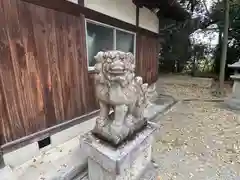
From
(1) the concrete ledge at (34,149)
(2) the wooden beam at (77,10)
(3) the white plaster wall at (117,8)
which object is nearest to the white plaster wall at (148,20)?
(3) the white plaster wall at (117,8)

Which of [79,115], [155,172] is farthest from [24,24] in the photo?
[155,172]

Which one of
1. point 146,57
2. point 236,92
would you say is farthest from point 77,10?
point 236,92

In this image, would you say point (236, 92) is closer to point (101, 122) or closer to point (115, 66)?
point (101, 122)

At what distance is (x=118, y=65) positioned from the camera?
4.77ft

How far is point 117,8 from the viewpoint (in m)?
3.62

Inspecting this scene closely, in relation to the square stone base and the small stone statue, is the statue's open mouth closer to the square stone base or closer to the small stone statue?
the small stone statue

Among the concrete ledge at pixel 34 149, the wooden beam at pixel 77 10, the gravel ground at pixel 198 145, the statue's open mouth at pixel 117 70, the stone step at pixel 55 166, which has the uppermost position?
the wooden beam at pixel 77 10

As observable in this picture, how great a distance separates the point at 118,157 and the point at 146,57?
425 centimetres

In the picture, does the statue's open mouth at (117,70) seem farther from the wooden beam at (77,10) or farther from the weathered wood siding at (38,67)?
the wooden beam at (77,10)

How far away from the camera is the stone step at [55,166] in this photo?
6.31ft

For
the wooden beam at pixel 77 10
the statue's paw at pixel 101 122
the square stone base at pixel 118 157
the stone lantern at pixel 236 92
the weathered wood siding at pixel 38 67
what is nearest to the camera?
the square stone base at pixel 118 157

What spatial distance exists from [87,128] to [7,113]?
1415 millimetres

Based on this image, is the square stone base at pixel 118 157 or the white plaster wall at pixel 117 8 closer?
the square stone base at pixel 118 157

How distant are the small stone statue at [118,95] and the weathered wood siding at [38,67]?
3.15 ft
